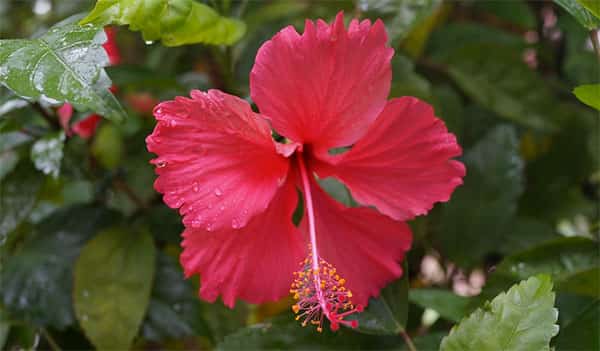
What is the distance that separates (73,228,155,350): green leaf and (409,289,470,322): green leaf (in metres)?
0.38

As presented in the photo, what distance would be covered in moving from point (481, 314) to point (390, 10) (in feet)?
1.48

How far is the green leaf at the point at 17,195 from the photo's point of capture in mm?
886

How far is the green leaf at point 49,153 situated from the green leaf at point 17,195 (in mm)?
86

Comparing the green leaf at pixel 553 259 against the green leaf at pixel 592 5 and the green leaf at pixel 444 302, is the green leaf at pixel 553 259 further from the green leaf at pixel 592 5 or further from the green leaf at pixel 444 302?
the green leaf at pixel 592 5

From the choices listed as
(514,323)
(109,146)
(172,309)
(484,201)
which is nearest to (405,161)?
(514,323)

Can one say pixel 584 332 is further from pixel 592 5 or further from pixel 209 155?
pixel 209 155

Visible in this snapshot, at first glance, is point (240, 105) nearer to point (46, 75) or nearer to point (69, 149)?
point (46, 75)

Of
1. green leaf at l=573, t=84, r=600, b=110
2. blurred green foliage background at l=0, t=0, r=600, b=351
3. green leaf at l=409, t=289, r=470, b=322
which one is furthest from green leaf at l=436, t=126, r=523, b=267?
green leaf at l=573, t=84, r=600, b=110

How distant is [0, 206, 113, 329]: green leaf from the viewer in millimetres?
924

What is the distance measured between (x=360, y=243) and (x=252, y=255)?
5.0 inches

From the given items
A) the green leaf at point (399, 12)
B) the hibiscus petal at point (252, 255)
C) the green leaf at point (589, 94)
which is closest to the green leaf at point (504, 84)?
the green leaf at point (399, 12)

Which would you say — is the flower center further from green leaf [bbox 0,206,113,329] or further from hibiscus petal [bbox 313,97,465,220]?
green leaf [bbox 0,206,113,329]

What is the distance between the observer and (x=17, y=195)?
0.91 meters

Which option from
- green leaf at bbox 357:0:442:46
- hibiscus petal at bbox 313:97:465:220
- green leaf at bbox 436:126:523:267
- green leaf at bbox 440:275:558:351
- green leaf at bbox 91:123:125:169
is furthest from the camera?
green leaf at bbox 91:123:125:169
